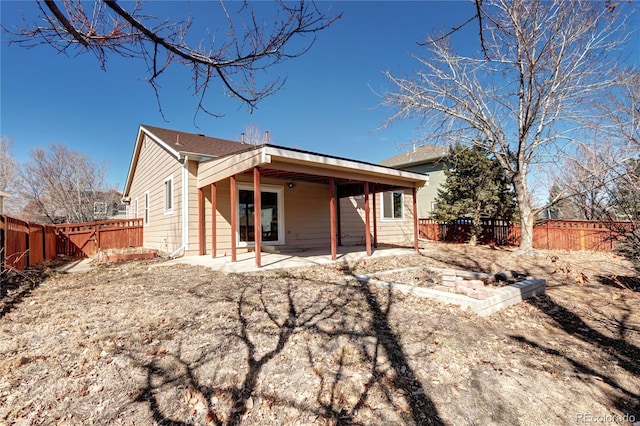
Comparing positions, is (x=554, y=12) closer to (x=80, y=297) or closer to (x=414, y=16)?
(x=414, y=16)

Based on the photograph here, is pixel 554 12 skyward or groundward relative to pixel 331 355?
skyward

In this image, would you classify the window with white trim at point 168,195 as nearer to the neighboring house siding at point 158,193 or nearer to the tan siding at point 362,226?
the neighboring house siding at point 158,193

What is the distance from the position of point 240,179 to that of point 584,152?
10616 mm

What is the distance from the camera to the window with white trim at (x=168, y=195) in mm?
9344

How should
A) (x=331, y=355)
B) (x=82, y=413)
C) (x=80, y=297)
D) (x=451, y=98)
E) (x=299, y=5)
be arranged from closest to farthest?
(x=82, y=413), (x=299, y=5), (x=331, y=355), (x=80, y=297), (x=451, y=98)

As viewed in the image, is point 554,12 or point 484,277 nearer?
point 484,277

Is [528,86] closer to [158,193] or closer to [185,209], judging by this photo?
[185,209]

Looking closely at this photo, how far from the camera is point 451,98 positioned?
10.4m

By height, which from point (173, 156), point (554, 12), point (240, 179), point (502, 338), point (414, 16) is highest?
point (554, 12)

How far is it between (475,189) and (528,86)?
4352 mm

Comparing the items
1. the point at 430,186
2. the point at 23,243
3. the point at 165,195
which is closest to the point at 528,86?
the point at 430,186

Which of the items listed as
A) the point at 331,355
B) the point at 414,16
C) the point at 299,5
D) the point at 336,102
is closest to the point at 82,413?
the point at 331,355

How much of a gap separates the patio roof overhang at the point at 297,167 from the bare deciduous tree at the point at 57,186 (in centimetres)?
1681

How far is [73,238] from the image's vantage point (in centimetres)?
Result: 1030
